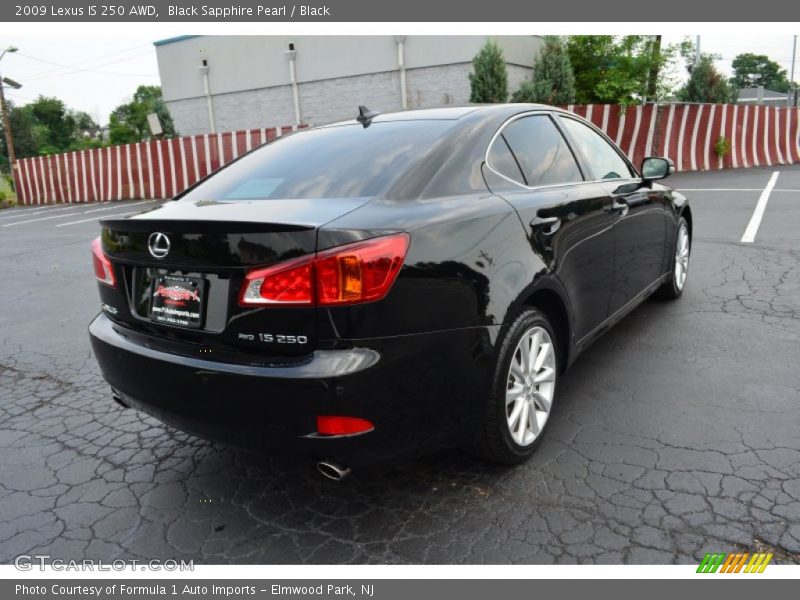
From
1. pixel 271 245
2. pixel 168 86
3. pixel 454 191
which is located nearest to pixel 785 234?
pixel 454 191

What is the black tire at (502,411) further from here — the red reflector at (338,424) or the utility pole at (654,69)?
the utility pole at (654,69)

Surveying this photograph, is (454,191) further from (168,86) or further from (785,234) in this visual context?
(168,86)

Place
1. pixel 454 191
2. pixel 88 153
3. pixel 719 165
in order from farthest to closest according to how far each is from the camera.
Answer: pixel 88 153 → pixel 719 165 → pixel 454 191

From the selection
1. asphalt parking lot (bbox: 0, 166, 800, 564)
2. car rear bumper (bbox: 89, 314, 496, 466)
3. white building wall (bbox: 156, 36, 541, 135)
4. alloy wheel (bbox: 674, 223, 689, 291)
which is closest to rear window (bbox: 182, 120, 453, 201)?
car rear bumper (bbox: 89, 314, 496, 466)

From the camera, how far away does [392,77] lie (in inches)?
1005

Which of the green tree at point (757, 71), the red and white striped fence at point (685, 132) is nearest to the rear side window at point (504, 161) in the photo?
the red and white striped fence at point (685, 132)

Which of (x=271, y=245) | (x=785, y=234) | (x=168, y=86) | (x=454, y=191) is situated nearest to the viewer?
(x=271, y=245)

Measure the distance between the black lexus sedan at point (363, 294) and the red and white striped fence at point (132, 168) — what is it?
569 inches

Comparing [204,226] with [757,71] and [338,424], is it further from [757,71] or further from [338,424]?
[757,71]

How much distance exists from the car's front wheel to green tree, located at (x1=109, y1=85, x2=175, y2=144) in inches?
1125

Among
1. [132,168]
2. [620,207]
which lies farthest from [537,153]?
[132,168]

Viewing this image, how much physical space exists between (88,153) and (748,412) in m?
24.2

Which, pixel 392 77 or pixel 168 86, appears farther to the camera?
pixel 168 86

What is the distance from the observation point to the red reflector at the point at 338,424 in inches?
86.7
